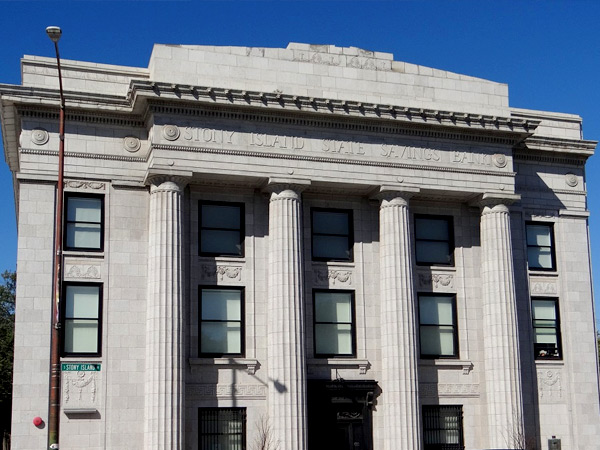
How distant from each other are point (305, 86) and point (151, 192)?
7.27 meters

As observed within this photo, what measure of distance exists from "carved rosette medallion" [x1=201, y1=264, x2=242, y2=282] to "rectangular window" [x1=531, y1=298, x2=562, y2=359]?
12.4m

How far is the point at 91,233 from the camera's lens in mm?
30406

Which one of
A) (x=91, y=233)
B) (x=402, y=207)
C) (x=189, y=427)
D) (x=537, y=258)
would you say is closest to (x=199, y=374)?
(x=189, y=427)

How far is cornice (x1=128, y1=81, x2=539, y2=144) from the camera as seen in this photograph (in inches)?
1176

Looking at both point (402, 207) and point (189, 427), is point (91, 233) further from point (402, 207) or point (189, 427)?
point (402, 207)

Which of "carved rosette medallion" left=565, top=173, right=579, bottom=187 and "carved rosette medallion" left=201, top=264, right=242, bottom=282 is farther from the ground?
"carved rosette medallion" left=565, top=173, right=579, bottom=187

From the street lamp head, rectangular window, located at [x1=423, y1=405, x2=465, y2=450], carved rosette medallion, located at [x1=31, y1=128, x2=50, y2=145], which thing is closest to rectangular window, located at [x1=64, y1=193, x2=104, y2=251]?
carved rosette medallion, located at [x1=31, y1=128, x2=50, y2=145]

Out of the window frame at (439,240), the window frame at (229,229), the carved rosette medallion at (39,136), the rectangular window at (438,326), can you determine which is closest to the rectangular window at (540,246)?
the window frame at (439,240)

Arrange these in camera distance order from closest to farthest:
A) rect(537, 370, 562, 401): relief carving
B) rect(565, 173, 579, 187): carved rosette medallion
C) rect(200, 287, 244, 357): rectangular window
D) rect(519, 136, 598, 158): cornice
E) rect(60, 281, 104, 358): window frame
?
rect(60, 281, 104, 358): window frame < rect(200, 287, 244, 357): rectangular window < rect(537, 370, 562, 401): relief carving < rect(519, 136, 598, 158): cornice < rect(565, 173, 579, 187): carved rosette medallion

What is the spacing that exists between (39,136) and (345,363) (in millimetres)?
13289

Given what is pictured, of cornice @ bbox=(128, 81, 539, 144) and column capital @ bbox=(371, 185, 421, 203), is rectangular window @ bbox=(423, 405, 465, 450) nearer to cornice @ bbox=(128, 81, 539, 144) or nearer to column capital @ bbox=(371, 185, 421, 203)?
column capital @ bbox=(371, 185, 421, 203)

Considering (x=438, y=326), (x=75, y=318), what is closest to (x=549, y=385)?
(x=438, y=326)

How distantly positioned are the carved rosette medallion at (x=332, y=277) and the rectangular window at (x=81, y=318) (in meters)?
7.87

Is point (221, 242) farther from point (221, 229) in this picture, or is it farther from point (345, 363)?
point (345, 363)
